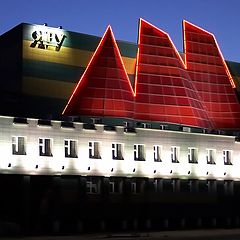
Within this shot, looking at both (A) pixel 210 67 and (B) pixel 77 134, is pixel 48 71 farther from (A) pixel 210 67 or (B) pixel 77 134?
(A) pixel 210 67

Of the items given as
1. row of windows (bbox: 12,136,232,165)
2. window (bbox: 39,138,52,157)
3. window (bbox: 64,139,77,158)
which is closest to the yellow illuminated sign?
window (bbox: 64,139,77,158)

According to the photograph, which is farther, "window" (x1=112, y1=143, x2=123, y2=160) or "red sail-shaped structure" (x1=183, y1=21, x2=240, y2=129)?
"red sail-shaped structure" (x1=183, y1=21, x2=240, y2=129)

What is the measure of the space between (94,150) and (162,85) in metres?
17.0

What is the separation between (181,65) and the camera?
3462 inches

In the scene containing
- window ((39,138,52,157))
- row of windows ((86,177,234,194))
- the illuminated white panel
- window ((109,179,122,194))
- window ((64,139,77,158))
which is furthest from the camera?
window ((109,179,122,194))

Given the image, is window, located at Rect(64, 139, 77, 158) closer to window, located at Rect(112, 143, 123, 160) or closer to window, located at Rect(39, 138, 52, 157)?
window, located at Rect(39, 138, 52, 157)

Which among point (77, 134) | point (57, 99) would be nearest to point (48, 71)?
point (57, 99)

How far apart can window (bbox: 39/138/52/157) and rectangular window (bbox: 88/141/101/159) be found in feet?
17.7

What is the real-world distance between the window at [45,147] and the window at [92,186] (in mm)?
6905

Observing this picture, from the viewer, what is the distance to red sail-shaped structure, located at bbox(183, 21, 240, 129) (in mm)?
90688

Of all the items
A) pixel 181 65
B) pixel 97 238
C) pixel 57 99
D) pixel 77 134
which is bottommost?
pixel 97 238

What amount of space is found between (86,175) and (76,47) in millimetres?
18715

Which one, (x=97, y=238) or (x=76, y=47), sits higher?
(x=76, y=47)

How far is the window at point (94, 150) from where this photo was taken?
72.1m
